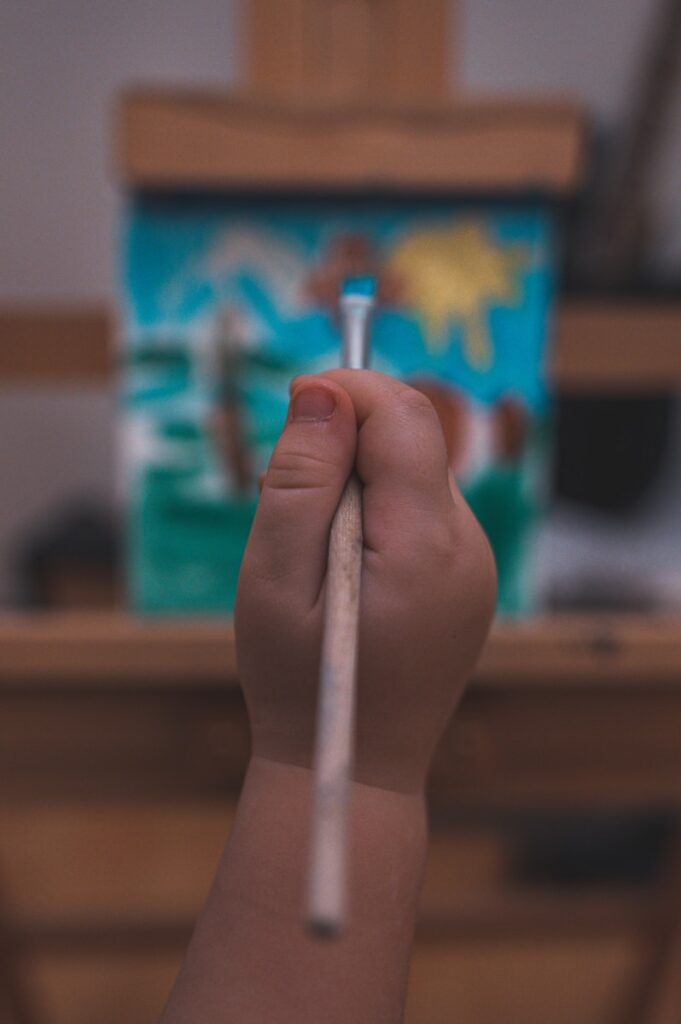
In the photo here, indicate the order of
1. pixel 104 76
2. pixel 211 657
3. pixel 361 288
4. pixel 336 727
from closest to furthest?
pixel 336 727, pixel 361 288, pixel 211 657, pixel 104 76

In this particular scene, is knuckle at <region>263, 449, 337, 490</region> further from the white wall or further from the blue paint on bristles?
the white wall

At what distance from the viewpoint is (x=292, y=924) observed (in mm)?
289

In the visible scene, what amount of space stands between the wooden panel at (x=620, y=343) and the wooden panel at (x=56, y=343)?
0.36 meters

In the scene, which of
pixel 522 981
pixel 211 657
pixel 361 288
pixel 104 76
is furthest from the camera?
pixel 104 76

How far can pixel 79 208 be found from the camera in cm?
145

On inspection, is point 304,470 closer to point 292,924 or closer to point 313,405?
point 313,405

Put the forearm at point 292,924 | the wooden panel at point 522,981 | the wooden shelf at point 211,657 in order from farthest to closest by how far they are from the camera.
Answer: the wooden panel at point 522,981 < the wooden shelf at point 211,657 < the forearm at point 292,924

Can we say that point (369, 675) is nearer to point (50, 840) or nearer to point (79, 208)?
point (50, 840)

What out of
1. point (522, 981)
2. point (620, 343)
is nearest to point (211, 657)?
point (620, 343)

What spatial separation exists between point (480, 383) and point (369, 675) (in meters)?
0.40

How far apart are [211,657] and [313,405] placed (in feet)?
1.11

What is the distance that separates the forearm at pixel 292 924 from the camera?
0.28m

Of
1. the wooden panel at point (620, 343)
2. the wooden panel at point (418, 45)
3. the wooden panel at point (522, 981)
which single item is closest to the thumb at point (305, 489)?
the wooden panel at point (620, 343)

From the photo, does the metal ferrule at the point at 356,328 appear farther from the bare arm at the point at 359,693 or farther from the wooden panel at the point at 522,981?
the wooden panel at the point at 522,981
